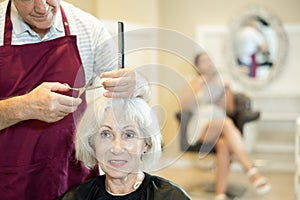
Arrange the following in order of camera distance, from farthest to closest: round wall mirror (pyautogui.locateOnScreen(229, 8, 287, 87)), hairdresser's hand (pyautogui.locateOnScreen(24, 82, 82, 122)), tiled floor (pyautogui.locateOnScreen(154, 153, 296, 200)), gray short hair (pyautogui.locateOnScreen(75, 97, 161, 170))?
round wall mirror (pyautogui.locateOnScreen(229, 8, 287, 87)) → tiled floor (pyautogui.locateOnScreen(154, 153, 296, 200)) → gray short hair (pyautogui.locateOnScreen(75, 97, 161, 170)) → hairdresser's hand (pyautogui.locateOnScreen(24, 82, 82, 122))

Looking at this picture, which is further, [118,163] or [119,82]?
[118,163]

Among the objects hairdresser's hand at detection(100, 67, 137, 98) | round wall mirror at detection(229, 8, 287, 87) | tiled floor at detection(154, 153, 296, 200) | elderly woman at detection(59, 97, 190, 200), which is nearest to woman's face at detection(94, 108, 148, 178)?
elderly woman at detection(59, 97, 190, 200)

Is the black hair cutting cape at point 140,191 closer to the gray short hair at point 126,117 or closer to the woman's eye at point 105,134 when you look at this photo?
the gray short hair at point 126,117

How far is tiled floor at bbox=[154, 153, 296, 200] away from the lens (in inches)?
158

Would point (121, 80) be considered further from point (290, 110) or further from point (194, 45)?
point (290, 110)

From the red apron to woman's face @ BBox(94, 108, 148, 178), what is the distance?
10cm

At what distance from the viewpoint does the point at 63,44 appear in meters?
1.45

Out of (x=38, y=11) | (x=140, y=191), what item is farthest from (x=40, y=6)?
(x=140, y=191)

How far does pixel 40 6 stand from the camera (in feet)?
4.26

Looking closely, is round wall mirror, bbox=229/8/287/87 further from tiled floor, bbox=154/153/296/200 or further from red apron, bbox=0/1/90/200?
red apron, bbox=0/1/90/200

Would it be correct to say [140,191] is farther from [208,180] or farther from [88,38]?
[208,180]

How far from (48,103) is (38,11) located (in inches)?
10.5

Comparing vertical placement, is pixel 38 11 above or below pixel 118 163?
above

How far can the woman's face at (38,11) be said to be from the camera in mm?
1305
